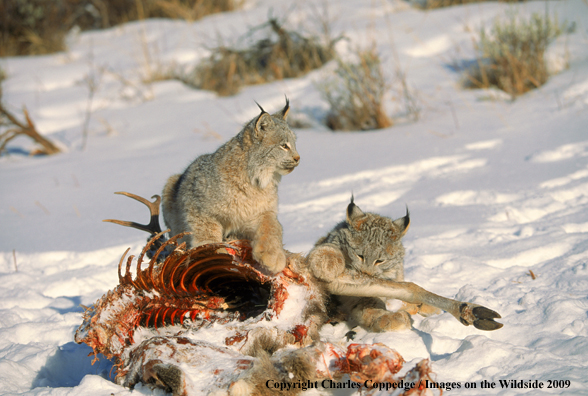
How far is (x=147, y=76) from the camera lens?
437 inches

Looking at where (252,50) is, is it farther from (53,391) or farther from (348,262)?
(53,391)

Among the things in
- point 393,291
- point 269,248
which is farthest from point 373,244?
point 269,248

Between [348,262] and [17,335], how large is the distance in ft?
7.30

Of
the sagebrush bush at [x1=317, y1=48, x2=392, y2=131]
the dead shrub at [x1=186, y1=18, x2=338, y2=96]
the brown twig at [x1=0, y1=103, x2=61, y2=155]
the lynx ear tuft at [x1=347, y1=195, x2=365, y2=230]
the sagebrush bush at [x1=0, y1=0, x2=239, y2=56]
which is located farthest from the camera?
the sagebrush bush at [x1=0, y1=0, x2=239, y2=56]

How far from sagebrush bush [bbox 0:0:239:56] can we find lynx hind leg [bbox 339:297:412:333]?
1265 cm

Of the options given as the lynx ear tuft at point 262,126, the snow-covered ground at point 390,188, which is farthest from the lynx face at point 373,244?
the lynx ear tuft at point 262,126

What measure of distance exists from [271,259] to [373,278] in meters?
0.62

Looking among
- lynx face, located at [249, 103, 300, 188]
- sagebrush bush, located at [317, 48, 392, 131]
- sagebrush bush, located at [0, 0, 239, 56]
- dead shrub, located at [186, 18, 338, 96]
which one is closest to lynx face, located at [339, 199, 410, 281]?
lynx face, located at [249, 103, 300, 188]

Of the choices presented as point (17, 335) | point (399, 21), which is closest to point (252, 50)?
point (399, 21)

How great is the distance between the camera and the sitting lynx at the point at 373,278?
2783 mm

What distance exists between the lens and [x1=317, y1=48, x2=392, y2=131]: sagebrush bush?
7.72 metres

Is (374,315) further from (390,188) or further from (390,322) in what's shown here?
(390,188)

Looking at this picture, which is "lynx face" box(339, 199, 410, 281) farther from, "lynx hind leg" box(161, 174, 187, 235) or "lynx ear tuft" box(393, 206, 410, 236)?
"lynx hind leg" box(161, 174, 187, 235)

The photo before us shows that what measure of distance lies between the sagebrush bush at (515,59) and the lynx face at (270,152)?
555 centimetres
